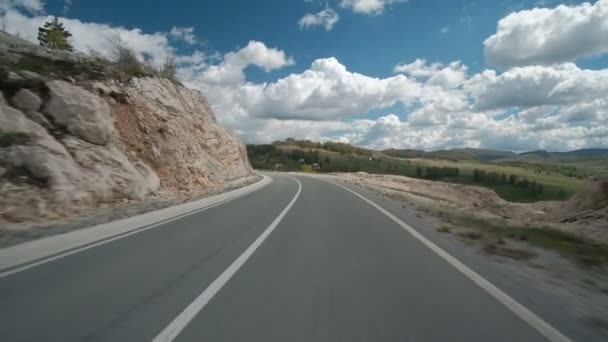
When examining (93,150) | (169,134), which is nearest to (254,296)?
(93,150)

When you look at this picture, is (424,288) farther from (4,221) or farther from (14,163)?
(14,163)

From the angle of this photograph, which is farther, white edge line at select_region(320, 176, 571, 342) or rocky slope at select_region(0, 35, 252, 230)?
rocky slope at select_region(0, 35, 252, 230)

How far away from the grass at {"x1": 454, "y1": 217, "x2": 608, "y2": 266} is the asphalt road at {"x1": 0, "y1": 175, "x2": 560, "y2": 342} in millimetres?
3131

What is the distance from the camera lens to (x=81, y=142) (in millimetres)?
17312

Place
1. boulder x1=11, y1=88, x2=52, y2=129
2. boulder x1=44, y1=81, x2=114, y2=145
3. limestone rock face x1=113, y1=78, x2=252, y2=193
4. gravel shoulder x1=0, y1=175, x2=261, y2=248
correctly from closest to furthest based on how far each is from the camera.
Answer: gravel shoulder x1=0, y1=175, x2=261, y2=248 < boulder x1=11, y1=88, x2=52, y2=129 < boulder x1=44, y1=81, x2=114, y2=145 < limestone rock face x1=113, y1=78, x2=252, y2=193

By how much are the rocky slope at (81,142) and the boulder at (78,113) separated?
0.13 feet

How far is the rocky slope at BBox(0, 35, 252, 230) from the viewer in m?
13.3

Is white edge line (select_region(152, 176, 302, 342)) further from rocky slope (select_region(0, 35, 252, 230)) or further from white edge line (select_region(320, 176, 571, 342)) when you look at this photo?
rocky slope (select_region(0, 35, 252, 230))

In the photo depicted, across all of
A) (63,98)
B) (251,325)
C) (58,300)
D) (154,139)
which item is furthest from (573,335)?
(154,139)

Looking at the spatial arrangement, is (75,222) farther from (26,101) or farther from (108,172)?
(26,101)

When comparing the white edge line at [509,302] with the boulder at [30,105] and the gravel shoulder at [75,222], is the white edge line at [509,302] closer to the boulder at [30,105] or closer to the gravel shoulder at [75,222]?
the gravel shoulder at [75,222]

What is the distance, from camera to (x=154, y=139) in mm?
23984

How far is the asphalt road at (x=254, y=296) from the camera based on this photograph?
3.97m

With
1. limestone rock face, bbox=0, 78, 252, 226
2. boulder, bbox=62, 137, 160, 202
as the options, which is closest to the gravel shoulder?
limestone rock face, bbox=0, 78, 252, 226
